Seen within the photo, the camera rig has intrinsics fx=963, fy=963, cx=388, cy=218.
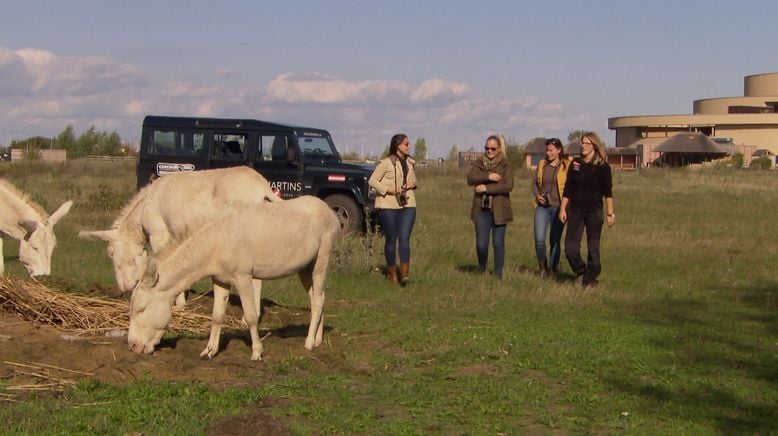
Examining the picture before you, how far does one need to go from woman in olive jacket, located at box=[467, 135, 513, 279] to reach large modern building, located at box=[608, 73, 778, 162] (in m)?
72.9

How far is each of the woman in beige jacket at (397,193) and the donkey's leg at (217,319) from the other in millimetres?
4665

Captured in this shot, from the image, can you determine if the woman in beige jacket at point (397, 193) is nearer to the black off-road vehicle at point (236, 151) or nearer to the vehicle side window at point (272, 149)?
the black off-road vehicle at point (236, 151)

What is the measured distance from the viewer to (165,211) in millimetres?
10703

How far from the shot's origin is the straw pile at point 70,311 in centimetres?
929

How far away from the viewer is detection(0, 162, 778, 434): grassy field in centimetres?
658

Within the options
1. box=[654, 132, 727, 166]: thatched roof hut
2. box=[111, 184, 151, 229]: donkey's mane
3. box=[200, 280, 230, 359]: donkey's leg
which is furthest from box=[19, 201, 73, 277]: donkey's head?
box=[654, 132, 727, 166]: thatched roof hut

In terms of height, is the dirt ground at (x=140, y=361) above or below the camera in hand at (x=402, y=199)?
below

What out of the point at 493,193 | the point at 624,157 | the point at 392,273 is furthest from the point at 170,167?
the point at 624,157

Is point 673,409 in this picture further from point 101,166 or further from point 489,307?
point 101,166

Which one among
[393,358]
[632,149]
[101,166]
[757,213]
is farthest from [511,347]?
[632,149]

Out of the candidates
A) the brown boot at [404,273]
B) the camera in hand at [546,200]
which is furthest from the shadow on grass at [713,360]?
the brown boot at [404,273]

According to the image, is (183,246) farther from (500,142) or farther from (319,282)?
(500,142)

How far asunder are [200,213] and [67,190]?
21.5 m

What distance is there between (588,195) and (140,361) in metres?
6.96
